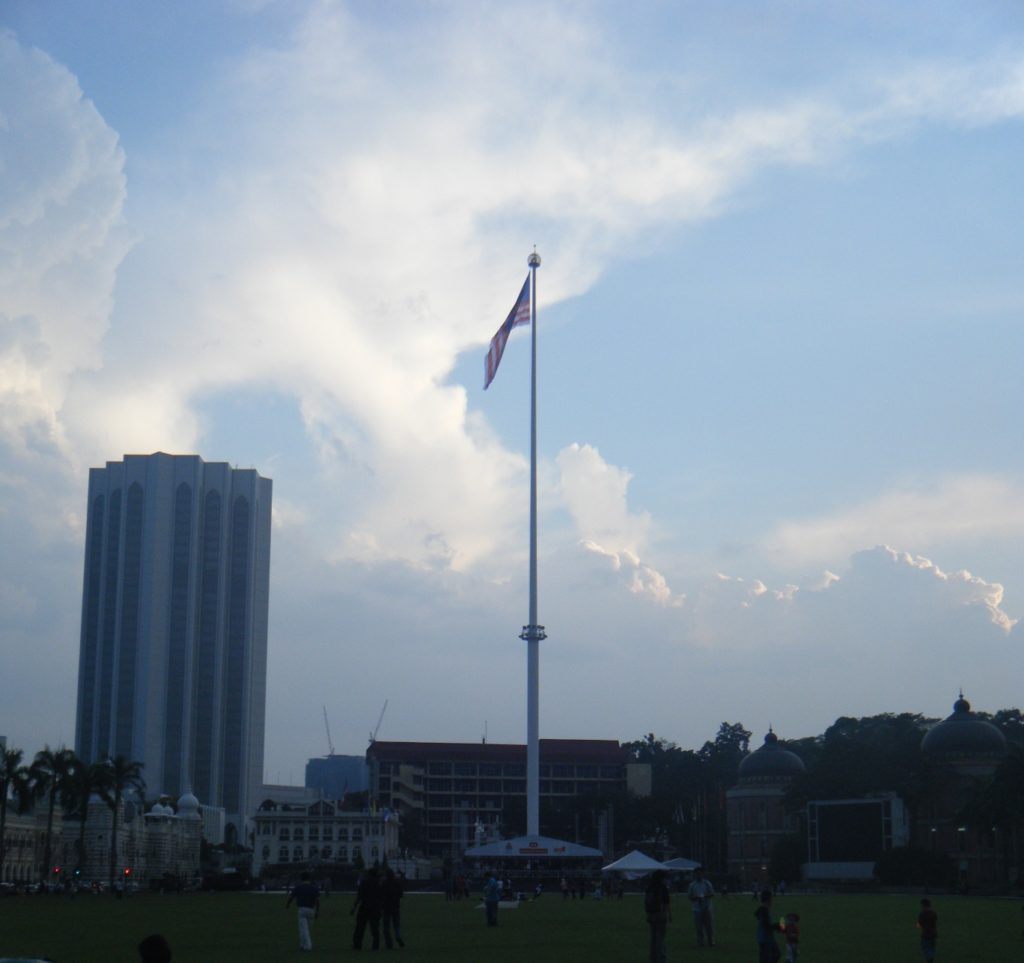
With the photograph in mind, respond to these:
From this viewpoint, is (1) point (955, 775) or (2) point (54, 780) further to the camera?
(1) point (955, 775)

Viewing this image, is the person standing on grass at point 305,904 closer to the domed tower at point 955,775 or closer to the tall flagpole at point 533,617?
the tall flagpole at point 533,617

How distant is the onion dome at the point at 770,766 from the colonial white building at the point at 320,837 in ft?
118

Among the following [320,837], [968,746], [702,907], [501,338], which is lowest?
[320,837]

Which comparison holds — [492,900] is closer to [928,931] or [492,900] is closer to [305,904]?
[305,904]

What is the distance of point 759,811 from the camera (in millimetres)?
129625

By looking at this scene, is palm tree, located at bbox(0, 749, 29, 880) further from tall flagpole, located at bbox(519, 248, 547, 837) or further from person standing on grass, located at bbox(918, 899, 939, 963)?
person standing on grass, located at bbox(918, 899, 939, 963)

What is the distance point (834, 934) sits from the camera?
37188 millimetres

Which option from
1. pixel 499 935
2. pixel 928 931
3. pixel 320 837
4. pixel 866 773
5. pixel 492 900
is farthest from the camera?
pixel 320 837

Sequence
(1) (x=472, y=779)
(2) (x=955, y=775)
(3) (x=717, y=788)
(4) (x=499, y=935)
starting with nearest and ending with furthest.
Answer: (4) (x=499, y=935) < (2) (x=955, y=775) < (3) (x=717, y=788) < (1) (x=472, y=779)

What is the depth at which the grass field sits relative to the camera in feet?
93.2

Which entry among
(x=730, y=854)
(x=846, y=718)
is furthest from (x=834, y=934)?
(x=846, y=718)

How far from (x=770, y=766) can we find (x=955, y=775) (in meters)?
26.6

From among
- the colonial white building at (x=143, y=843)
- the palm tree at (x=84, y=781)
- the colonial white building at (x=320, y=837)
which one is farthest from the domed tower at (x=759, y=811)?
the palm tree at (x=84, y=781)

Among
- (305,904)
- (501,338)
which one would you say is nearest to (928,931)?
(305,904)
